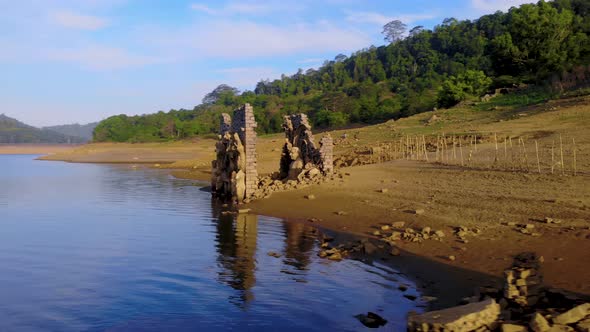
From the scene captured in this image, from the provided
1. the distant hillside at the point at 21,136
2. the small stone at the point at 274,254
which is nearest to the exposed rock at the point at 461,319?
the small stone at the point at 274,254

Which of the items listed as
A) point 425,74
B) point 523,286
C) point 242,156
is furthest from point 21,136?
point 523,286

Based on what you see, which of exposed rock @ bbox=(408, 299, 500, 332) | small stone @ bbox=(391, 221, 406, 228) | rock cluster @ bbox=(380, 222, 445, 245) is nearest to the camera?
exposed rock @ bbox=(408, 299, 500, 332)

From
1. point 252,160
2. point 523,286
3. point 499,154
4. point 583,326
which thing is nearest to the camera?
point 583,326

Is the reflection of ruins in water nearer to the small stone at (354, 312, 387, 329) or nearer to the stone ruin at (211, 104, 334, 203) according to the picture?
the small stone at (354, 312, 387, 329)

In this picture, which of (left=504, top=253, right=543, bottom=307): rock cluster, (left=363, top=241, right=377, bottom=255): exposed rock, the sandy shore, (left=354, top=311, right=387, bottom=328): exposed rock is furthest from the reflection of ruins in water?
(left=504, top=253, right=543, bottom=307): rock cluster

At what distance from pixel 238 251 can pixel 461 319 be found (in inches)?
301

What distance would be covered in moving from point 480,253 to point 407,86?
72.0m

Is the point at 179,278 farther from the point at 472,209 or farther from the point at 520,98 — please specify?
the point at 520,98

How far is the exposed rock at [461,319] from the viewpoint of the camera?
266 inches

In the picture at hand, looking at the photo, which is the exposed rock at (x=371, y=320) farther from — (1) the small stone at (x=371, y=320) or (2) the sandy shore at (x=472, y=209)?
(2) the sandy shore at (x=472, y=209)

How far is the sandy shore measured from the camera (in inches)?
402

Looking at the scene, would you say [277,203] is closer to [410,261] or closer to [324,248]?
[324,248]

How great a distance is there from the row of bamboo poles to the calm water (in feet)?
26.3

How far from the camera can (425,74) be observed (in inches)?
3383
